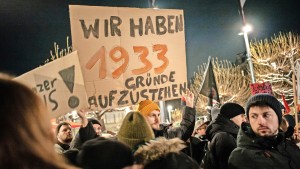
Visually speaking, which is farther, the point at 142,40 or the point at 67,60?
the point at 142,40

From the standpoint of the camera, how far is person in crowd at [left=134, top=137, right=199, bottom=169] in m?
2.67

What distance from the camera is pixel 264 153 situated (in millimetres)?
3482

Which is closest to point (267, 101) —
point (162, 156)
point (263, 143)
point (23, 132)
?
point (263, 143)

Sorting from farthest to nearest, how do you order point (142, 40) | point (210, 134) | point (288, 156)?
1. point (142, 40)
2. point (210, 134)
3. point (288, 156)

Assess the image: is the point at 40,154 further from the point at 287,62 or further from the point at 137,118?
the point at 287,62

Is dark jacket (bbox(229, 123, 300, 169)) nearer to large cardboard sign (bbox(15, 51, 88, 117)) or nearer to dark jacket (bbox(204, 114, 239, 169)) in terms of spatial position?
dark jacket (bbox(204, 114, 239, 169))

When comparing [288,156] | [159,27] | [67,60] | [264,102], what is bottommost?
[288,156]

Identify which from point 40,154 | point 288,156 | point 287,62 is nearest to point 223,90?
point 287,62

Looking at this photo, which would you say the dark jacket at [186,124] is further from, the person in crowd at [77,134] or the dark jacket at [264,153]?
the dark jacket at [264,153]

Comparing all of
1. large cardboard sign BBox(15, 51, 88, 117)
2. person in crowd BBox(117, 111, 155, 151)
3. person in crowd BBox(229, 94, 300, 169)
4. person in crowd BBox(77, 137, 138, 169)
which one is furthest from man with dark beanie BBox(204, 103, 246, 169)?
person in crowd BBox(77, 137, 138, 169)

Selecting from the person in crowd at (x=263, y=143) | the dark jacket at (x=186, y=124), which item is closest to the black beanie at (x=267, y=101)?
the person in crowd at (x=263, y=143)

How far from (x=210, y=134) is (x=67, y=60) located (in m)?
2.35

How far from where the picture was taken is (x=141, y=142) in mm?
2961

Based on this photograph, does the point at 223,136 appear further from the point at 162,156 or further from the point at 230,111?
the point at 162,156
